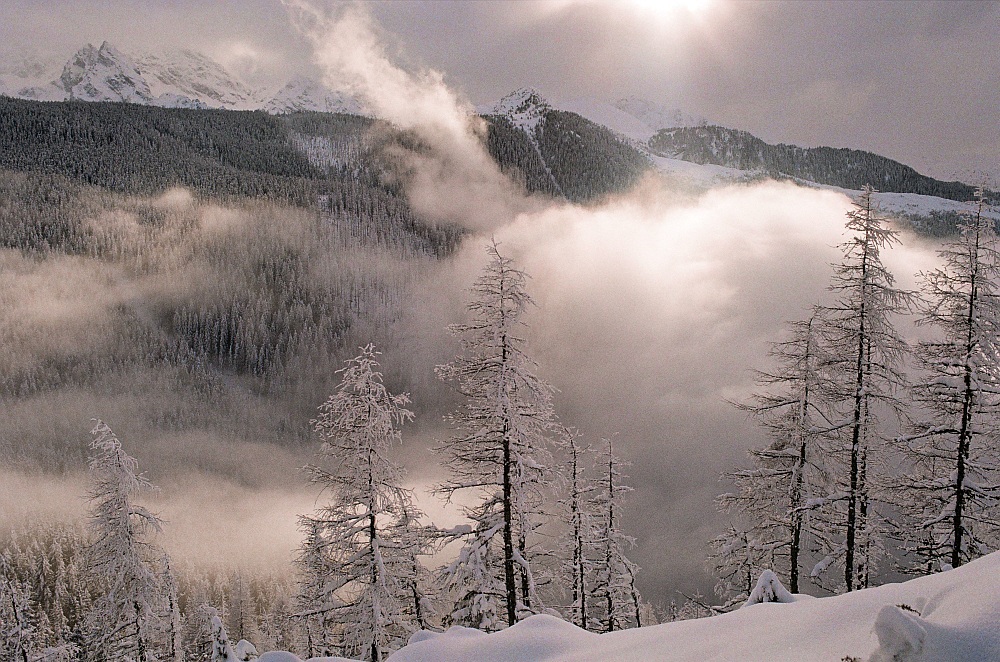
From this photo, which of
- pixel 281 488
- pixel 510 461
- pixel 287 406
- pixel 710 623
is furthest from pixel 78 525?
pixel 710 623

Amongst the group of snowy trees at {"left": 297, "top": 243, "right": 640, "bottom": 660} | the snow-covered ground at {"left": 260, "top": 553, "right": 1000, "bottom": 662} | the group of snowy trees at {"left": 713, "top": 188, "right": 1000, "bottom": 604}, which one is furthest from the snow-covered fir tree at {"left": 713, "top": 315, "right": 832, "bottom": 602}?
the snow-covered ground at {"left": 260, "top": 553, "right": 1000, "bottom": 662}

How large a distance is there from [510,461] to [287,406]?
7516 inches

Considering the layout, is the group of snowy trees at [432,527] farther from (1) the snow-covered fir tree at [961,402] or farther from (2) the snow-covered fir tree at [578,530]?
A: (1) the snow-covered fir tree at [961,402]

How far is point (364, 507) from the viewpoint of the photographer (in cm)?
1620

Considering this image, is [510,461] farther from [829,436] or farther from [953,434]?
[953,434]

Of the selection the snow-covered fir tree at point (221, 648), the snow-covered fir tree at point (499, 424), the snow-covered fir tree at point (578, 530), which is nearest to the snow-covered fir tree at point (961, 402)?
the snow-covered fir tree at point (499, 424)

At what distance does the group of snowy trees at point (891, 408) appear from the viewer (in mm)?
12242

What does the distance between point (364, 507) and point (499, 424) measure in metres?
5.75

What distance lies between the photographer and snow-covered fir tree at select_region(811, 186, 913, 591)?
12.7 m

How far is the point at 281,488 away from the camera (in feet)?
498

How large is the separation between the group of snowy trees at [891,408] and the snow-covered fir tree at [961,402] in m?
0.03

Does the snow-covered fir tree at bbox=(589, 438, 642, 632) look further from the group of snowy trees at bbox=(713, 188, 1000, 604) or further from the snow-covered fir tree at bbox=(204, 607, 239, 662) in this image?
the snow-covered fir tree at bbox=(204, 607, 239, 662)

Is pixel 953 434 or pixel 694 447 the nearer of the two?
pixel 953 434

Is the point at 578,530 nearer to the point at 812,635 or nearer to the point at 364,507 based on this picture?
the point at 364,507
